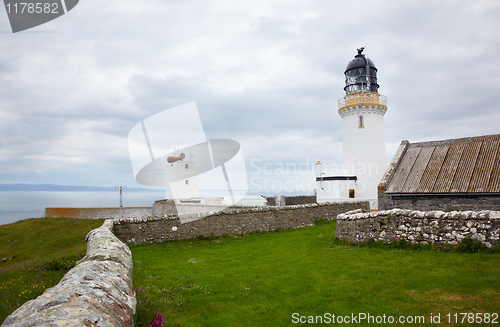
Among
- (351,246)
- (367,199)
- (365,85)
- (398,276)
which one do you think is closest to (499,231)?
(398,276)

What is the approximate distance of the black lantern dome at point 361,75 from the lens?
96.4ft

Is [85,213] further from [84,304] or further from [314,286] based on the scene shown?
[84,304]

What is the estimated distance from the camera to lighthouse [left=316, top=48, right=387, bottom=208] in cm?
2812

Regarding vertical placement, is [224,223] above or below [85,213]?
below

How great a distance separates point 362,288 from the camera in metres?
7.12

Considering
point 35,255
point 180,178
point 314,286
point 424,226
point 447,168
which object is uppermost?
point 180,178

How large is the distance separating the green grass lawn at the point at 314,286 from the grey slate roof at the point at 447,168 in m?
4.54

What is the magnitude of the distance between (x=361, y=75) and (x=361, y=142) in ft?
22.4

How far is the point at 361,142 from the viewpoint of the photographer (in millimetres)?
28406

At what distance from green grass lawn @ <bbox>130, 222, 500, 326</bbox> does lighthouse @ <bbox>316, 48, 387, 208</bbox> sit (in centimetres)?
1745

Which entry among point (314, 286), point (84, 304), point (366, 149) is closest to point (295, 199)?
point (366, 149)

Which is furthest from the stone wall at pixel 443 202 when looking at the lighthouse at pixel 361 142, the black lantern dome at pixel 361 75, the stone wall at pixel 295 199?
the stone wall at pixel 295 199

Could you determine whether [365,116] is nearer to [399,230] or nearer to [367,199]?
[367,199]

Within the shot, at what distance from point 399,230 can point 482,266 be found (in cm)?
338
